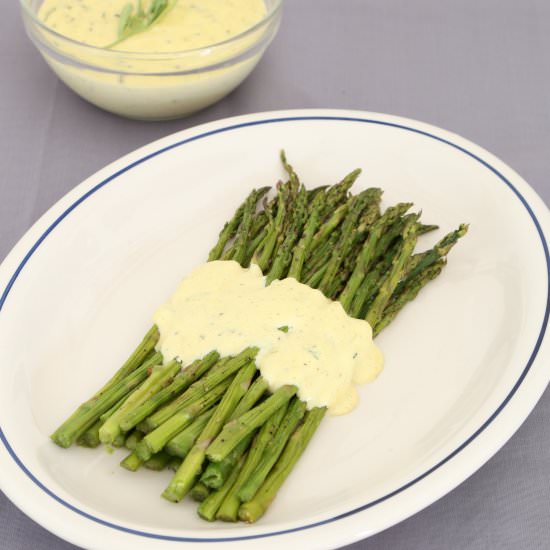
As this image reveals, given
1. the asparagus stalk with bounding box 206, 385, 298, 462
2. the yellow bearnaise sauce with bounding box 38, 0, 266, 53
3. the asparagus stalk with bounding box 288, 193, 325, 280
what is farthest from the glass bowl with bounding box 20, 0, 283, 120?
the asparagus stalk with bounding box 206, 385, 298, 462

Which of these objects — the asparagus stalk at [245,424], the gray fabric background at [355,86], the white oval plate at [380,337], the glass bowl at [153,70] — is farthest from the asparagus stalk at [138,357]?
the glass bowl at [153,70]

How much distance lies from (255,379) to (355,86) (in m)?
2.06

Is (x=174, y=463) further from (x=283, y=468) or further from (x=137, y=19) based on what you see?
(x=137, y=19)

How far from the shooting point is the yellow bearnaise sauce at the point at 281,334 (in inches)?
112

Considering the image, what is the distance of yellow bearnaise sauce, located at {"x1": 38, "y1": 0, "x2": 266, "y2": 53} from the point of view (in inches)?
152

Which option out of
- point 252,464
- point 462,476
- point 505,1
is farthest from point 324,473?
point 505,1

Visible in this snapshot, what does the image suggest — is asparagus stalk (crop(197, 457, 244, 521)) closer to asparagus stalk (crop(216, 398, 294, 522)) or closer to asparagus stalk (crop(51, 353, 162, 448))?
asparagus stalk (crop(216, 398, 294, 522))

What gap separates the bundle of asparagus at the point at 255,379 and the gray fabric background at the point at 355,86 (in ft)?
2.92

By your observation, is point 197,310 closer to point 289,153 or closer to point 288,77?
point 289,153

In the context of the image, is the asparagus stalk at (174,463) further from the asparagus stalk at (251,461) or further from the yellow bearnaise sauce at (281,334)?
the yellow bearnaise sauce at (281,334)

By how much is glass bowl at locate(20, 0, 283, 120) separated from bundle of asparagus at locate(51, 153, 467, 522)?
2.00ft

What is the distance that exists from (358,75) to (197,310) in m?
1.93

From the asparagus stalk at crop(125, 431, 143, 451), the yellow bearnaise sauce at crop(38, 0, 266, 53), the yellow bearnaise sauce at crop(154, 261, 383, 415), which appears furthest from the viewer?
the yellow bearnaise sauce at crop(38, 0, 266, 53)

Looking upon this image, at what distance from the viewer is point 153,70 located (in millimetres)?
3740
